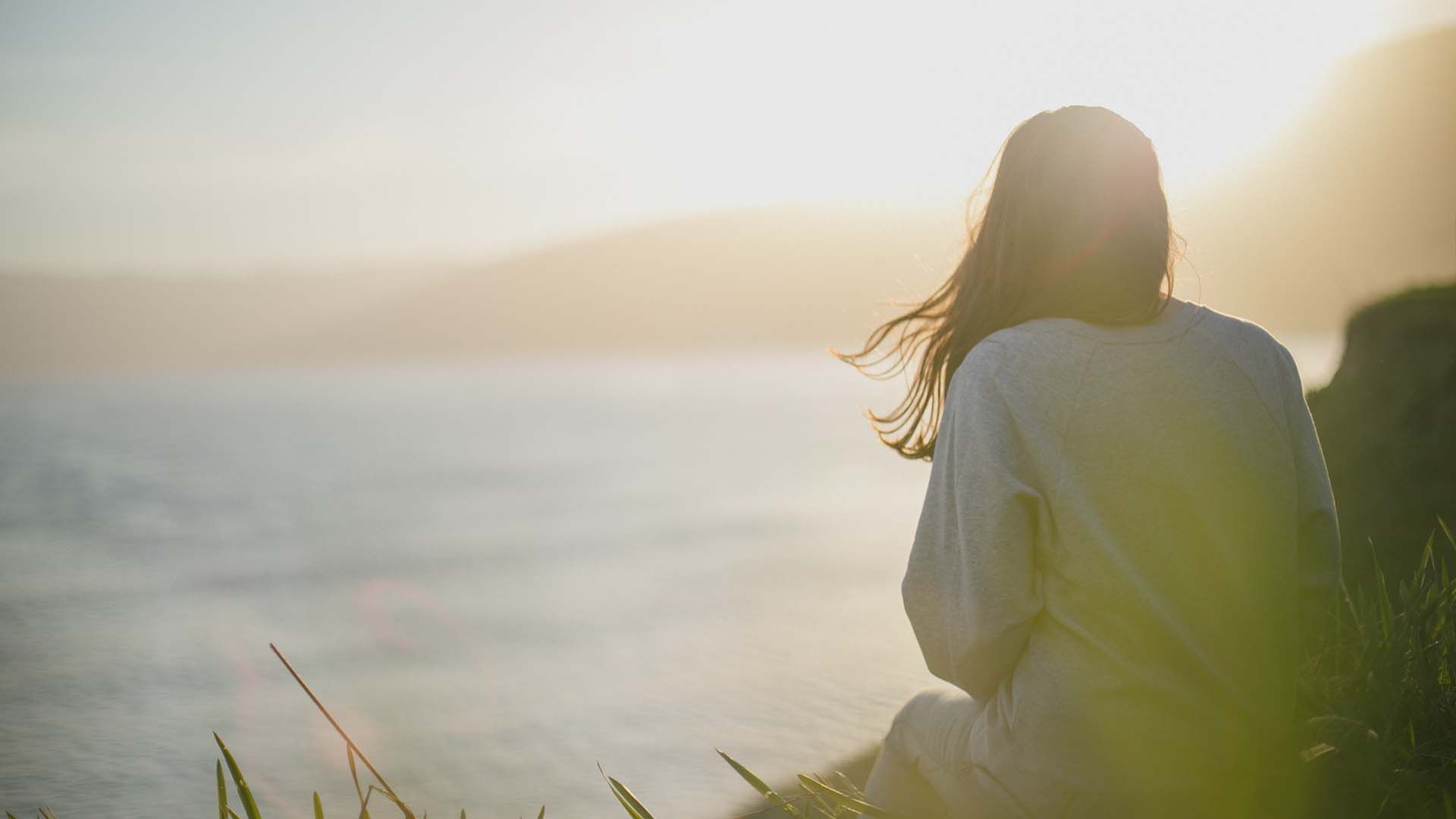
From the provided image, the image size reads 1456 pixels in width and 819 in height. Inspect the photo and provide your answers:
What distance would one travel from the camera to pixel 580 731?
7.38 m

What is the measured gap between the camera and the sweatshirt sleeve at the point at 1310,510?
5.84ft

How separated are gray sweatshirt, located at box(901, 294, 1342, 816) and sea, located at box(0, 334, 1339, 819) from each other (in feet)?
1.59

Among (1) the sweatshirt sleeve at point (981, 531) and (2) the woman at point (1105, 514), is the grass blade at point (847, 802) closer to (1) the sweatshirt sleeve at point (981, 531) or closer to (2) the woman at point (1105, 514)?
(2) the woman at point (1105, 514)

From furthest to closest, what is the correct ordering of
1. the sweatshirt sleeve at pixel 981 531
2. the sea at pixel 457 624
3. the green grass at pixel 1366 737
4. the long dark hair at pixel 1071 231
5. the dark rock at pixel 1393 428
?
the sea at pixel 457 624, the dark rock at pixel 1393 428, the green grass at pixel 1366 737, the long dark hair at pixel 1071 231, the sweatshirt sleeve at pixel 981 531

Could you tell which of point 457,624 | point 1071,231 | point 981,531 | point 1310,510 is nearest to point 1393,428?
point 1310,510

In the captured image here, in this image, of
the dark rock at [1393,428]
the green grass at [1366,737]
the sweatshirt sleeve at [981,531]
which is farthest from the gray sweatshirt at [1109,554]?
the dark rock at [1393,428]

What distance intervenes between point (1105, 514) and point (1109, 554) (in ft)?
0.20

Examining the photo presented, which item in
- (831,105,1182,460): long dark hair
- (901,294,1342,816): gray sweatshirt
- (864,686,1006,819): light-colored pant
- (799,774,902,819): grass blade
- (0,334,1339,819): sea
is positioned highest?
(831,105,1182,460): long dark hair

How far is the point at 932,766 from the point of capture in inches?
75.2

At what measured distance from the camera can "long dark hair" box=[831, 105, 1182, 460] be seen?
1720 mm

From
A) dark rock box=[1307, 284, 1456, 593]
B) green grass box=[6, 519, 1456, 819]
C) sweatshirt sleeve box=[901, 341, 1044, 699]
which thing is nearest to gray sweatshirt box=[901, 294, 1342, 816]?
sweatshirt sleeve box=[901, 341, 1044, 699]

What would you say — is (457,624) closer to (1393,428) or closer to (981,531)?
(1393,428)

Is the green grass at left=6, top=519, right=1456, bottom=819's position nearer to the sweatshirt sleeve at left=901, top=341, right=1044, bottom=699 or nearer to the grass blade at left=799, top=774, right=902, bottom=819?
the grass blade at left=799, top=774, right=902, bottom=819

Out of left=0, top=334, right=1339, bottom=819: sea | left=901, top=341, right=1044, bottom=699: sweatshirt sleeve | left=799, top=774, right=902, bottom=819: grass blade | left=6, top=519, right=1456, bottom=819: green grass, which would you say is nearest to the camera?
left=901, top=341, right=1044, bottom=699: sweatshirt sleeve
